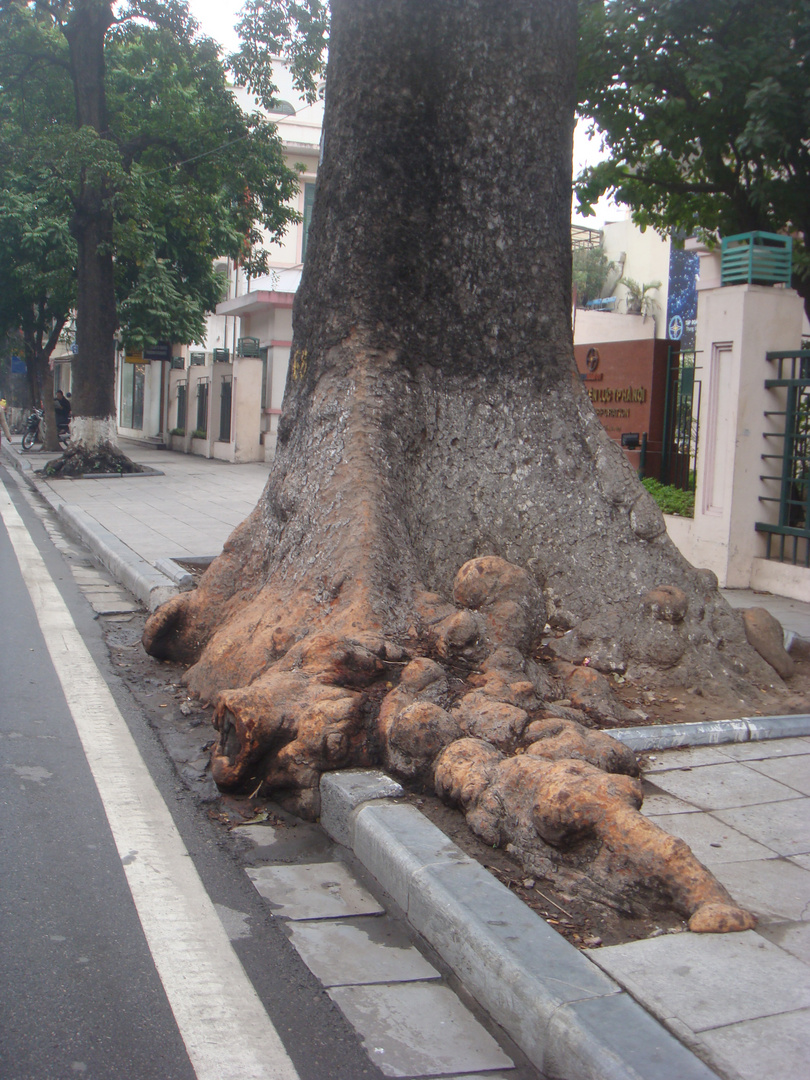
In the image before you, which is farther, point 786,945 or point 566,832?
point 566,832

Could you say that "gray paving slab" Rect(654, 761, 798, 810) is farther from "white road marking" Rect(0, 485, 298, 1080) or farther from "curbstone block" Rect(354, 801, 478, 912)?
"white road marking" Rect(0, 485, 298, 1080)

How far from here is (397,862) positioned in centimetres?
335

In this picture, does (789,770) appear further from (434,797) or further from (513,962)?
(513,962)

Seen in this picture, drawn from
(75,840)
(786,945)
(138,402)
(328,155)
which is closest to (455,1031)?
(786,945)

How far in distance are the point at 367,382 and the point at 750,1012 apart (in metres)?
3.77

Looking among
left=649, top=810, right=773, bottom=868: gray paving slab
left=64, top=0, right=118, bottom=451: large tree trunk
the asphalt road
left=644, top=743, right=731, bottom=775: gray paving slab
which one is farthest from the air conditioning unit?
left=649, top=810, right=773, bottom=868: gray paving slab

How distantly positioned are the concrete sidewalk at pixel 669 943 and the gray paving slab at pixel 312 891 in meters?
0.10

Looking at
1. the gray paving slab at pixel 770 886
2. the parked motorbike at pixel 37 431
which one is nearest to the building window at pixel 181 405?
the parked motorbike at pixel 37 431

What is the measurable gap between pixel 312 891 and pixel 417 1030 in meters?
0.88

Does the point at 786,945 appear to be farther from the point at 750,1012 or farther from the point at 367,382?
the point at 367,382

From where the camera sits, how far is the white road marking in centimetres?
259

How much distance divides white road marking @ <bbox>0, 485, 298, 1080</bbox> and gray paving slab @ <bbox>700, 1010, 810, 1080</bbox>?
102cm

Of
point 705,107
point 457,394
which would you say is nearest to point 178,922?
point 457,394

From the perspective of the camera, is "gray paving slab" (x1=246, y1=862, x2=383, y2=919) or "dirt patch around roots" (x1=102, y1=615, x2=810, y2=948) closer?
"dirt patch around roots" (x1=102, y1=615, x2=810, y2=948)
